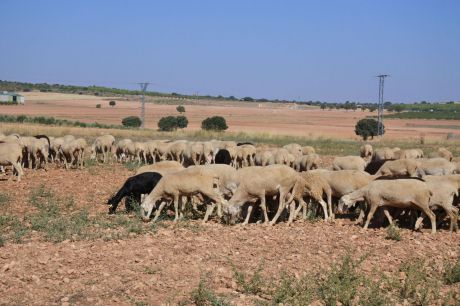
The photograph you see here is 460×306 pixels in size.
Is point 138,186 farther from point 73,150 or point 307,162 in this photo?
point 73,150

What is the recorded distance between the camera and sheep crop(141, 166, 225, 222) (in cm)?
1388

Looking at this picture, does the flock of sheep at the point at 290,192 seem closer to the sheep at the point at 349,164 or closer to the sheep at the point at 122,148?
the sheep at the point at 349,164

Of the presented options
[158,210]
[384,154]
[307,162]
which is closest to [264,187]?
[158,210]

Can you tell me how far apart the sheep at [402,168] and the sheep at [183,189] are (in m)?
6.13

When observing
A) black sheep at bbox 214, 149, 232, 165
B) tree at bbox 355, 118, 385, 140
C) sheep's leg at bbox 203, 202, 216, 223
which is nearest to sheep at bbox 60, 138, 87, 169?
black sheep at bbox 214, 149, 232, 165

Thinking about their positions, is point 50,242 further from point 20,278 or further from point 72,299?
point 72,299

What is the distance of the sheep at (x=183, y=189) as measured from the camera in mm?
13883

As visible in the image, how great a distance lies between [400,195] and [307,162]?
1006cm

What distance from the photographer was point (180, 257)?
10289mm

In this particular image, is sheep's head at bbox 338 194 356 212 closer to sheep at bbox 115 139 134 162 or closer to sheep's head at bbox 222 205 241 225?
sheep's head at bbox 222 205 241 225

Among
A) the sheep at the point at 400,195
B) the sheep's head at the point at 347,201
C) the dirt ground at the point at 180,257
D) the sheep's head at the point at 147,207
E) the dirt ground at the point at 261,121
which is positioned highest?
the sheep at the point at 400,195

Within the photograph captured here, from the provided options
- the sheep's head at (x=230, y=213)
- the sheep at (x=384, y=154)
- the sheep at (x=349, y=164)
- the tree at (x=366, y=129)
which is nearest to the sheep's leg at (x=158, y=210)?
the sheep's head at (x=230, y=213)

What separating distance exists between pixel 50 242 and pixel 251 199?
497 centimetres

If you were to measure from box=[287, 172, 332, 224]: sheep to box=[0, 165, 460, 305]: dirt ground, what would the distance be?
0.52 meters
